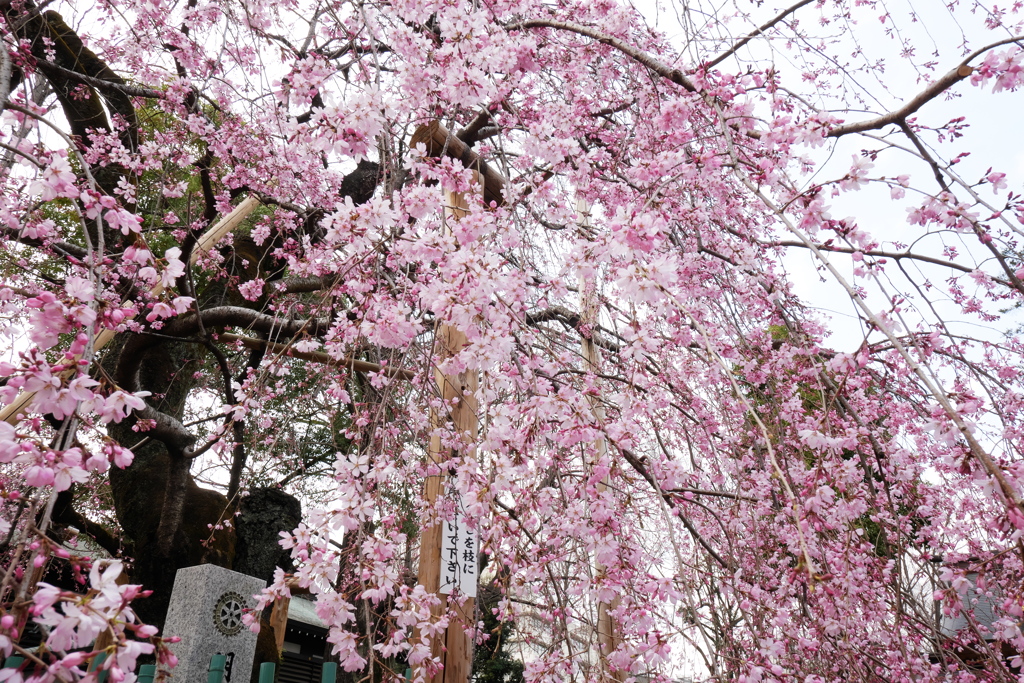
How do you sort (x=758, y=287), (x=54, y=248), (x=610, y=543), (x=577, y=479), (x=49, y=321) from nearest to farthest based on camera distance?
(x=49, y=321) → (x=610, y=543) → (x=577, y=479) → (x=758, y=287) → (x=54, y=248)

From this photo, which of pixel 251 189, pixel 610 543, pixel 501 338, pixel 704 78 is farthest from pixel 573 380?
pixel 251 189

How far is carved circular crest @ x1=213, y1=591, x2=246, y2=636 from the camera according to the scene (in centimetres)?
302

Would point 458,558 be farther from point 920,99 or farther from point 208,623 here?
point 920,99

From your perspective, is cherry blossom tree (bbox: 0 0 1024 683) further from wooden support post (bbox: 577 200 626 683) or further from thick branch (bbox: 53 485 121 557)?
thick branch (bbox: 53 485 121 557)

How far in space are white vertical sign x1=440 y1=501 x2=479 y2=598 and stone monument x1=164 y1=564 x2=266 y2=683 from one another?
123 centimetres

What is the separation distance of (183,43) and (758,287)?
365cm

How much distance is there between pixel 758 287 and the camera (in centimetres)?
315

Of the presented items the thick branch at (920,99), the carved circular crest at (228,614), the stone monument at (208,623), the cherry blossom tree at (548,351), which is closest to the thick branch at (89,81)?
the cherry blossom tree at (548,351)

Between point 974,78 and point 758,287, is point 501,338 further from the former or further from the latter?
point 758,287

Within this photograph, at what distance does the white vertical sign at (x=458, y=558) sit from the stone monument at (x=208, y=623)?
4.02ft

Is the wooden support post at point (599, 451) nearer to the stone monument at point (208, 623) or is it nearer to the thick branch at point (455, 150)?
the thick branch at point (455, 150)

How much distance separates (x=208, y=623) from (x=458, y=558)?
4.59ft

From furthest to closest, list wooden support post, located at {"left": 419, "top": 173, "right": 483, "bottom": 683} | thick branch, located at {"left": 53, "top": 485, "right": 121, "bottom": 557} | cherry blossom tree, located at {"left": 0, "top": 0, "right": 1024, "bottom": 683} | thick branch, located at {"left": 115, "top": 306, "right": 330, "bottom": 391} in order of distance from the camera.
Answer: thick branch, located at {"left": 53, "top": 485, "right": 121, "bottom": 557} < thick branch, located at {"left": 115, "top": 306, "right": 330, "bottom": 391} < wooden support post, located at {"left": 419, "top": 173, "right": 483, "bottom": 683} < cherry blossom tree, located at {"left": 0, "top": 0, "right": 1024, "bottom": 683}

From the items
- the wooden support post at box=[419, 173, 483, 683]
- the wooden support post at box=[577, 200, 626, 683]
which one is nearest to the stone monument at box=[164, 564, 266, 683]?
the wooden support post at box=[419, 173, 483, 683]
